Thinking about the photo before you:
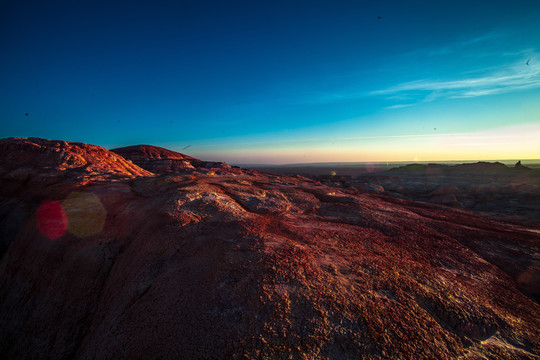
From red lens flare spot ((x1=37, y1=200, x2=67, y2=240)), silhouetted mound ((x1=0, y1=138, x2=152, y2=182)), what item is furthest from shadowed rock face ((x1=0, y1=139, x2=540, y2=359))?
silhouetted mound ((x1=0, y1=138, x2=152, y2=182))

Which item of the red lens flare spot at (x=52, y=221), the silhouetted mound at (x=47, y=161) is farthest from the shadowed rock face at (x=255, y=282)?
the silhouetted mound at (x=47, y=161)

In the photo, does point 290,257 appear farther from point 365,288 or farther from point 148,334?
point 148,334

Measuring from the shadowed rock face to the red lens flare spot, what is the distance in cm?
4

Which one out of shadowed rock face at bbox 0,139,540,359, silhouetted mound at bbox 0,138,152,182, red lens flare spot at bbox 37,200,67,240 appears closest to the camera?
shadowed rock face at bbox 0,139,540,359

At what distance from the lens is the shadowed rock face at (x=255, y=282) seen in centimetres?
196

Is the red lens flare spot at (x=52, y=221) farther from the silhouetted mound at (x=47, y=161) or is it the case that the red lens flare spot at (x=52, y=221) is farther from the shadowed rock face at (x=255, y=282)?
the silhouetted mound at (x=47, y=161)

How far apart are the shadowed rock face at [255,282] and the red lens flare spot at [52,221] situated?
43 mm

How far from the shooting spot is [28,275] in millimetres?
5234

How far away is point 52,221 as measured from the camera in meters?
5.98

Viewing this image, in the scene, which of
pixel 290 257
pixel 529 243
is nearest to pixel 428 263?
pixel 290 257

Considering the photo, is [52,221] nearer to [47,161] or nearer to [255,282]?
[47,161]

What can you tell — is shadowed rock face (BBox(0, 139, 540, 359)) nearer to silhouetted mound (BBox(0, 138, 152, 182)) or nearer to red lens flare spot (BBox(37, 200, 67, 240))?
red lens flare spot (BBox(37, 200, 67, 240))

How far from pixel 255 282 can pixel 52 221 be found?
6993 millimetres

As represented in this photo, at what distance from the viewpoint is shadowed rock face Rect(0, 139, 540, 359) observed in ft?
6.44
